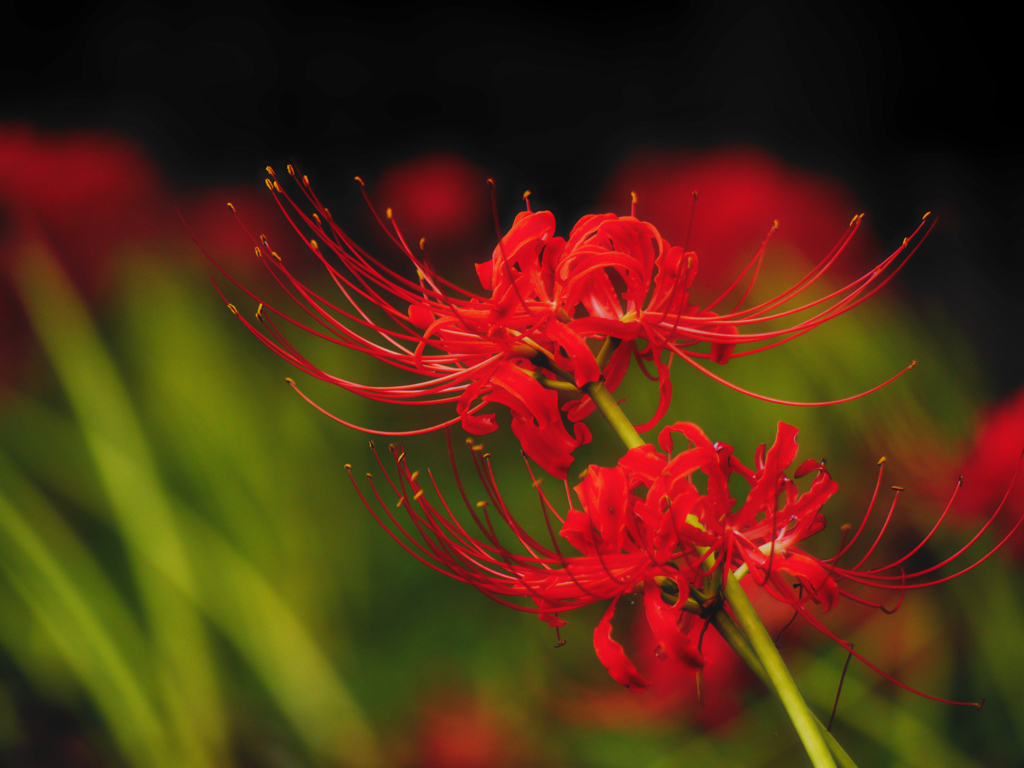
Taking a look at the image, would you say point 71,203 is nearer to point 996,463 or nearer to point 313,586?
point 313,586

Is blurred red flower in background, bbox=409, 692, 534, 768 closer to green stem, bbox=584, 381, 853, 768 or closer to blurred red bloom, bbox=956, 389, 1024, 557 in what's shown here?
green stem, bbox=584, 381, 853, 768

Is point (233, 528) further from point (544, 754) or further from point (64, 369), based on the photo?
point (544, 754)

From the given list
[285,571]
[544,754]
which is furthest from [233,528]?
[544,754]

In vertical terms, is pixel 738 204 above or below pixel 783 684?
above

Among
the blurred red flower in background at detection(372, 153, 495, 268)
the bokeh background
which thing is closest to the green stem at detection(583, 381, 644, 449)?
the bokeh background

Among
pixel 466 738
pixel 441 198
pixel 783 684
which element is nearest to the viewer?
pixel 783 684

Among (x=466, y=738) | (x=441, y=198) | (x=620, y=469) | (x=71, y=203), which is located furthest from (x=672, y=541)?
(x=71, y=203)

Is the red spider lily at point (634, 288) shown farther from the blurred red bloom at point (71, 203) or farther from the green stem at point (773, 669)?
the blurred red bloom at point (71, 203)
